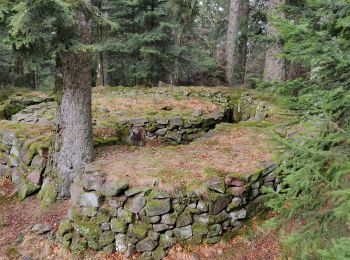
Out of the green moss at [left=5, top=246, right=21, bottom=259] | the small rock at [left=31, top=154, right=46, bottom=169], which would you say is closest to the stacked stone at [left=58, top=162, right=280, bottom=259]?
the green moss at [left=5, top=246, right=21, bottom=259]

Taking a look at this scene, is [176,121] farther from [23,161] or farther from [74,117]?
[23,161]

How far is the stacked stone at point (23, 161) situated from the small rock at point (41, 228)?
1.23 meters

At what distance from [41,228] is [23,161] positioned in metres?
2.11

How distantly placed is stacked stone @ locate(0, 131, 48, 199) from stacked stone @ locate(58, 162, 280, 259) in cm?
201

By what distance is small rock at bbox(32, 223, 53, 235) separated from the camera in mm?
6520

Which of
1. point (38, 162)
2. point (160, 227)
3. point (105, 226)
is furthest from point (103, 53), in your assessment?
point (160, 227)

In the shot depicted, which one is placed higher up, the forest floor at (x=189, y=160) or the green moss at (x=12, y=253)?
the forest floor at (x=189, y=160)

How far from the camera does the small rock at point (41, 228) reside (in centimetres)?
652

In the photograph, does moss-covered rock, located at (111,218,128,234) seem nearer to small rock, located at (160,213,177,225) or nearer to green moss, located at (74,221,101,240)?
green moss, located at (74,221,101,240)

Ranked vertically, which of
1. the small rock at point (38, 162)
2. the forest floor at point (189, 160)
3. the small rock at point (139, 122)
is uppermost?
the small rock at point (139, 122)

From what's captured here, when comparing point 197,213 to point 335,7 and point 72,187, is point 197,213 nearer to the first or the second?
point 72,187

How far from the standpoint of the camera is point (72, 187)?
6629mm

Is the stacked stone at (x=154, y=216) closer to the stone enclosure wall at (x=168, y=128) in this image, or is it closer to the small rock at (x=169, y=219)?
the small rock at (x=169, y=219)

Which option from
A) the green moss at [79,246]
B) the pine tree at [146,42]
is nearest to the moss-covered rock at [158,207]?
the green moss at [79,246]
